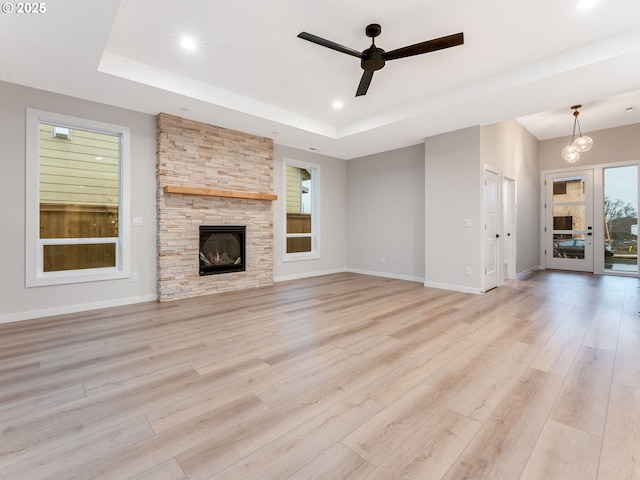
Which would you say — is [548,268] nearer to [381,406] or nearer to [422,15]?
[422,15]

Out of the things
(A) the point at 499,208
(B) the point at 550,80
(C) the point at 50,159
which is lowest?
(A) the point at 499,208

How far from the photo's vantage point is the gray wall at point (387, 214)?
20.0 feet

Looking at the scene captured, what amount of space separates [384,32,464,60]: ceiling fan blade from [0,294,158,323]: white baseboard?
14.5 ft

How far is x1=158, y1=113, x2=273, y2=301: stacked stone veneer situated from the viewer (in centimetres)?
446

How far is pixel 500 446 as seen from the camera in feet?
4.82

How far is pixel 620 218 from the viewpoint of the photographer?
263 inches

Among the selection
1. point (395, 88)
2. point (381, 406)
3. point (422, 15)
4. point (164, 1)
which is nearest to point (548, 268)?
point (395, 88)

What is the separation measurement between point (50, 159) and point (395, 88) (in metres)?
4.52

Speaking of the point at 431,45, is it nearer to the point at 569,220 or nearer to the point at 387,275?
the point at 387,275

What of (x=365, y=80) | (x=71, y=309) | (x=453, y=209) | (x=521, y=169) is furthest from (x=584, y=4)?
(x=71, y=309)

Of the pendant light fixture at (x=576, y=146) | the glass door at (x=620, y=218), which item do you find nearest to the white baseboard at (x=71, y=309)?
the pendant light fixture at (x=576, y=146)

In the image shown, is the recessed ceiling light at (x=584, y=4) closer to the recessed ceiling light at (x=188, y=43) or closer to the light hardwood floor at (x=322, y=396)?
the light hardwood floor at (x=322, y=396)

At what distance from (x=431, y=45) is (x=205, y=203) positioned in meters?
3.76

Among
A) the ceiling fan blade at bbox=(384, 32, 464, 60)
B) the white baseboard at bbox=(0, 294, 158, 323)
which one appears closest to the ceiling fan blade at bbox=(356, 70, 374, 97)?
the ceiling fan blade at bbox=(384, 32, 464, 60)
